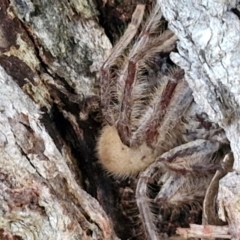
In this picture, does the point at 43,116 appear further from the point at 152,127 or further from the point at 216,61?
the point at 216,61

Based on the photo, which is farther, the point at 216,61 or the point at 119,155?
the point at 119,155

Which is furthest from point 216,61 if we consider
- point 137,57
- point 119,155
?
point 119,155

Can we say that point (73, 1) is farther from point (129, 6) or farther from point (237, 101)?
point (237, 101)

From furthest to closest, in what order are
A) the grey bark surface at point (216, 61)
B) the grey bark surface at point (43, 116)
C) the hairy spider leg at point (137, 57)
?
the hairy spider leg at point (137, 57)
the grey bark surface at point (43, 116)
the grey bark surface at point (216, 61)

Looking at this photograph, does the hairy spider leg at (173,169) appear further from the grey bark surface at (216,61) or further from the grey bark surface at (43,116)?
the grey bark surface at (216,61)

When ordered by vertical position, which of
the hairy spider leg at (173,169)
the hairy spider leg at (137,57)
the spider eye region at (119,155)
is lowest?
the hairy spider leg at (173,169)

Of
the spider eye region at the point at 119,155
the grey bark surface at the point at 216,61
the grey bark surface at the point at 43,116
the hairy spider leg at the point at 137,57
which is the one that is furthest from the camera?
the spider eye region at the point at 119,155

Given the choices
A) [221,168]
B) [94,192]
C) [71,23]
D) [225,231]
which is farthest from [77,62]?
[225,231]

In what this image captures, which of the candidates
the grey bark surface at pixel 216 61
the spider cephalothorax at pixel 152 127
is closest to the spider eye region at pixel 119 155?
the spider cephalothorax at pixel 152 127
